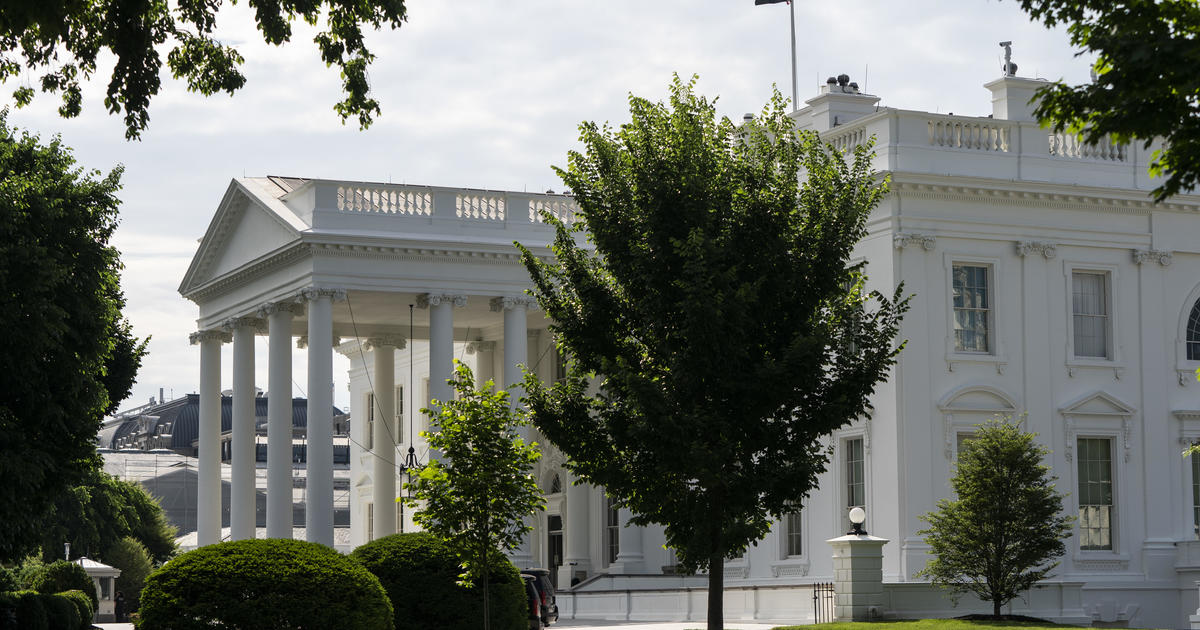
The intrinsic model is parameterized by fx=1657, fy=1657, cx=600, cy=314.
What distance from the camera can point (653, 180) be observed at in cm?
A: 2306

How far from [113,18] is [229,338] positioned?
3891 cm

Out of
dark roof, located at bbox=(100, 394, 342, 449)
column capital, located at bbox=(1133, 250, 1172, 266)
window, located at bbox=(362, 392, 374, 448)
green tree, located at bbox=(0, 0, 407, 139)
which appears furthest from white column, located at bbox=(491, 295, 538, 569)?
dark roof, located at bbox=(100, 394, 342, 449)

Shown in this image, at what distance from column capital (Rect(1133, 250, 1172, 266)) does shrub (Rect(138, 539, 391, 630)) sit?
76.7 feet

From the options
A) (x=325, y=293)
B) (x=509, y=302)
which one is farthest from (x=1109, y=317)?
(x=325, y=293)

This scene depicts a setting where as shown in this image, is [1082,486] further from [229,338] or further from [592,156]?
[229,338]

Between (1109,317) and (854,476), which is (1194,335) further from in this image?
(854,476)

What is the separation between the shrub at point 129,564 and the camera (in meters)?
74.9

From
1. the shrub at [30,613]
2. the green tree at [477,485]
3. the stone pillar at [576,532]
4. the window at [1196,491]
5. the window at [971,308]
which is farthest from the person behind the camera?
the stone pillar at [576,532]

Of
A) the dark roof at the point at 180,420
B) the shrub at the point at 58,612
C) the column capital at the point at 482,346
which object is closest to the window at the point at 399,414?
the column capital at the point at 482,346

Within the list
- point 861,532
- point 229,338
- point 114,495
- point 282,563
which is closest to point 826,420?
point 282,563

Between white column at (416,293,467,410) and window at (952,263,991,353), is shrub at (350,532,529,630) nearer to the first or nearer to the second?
window at (952,263,991,353)

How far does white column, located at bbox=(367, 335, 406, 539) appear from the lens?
53731 mm

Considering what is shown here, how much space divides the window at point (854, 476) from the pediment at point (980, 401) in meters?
2.41

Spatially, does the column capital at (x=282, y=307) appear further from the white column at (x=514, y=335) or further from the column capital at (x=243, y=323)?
the white column at (x=514, y=335)
